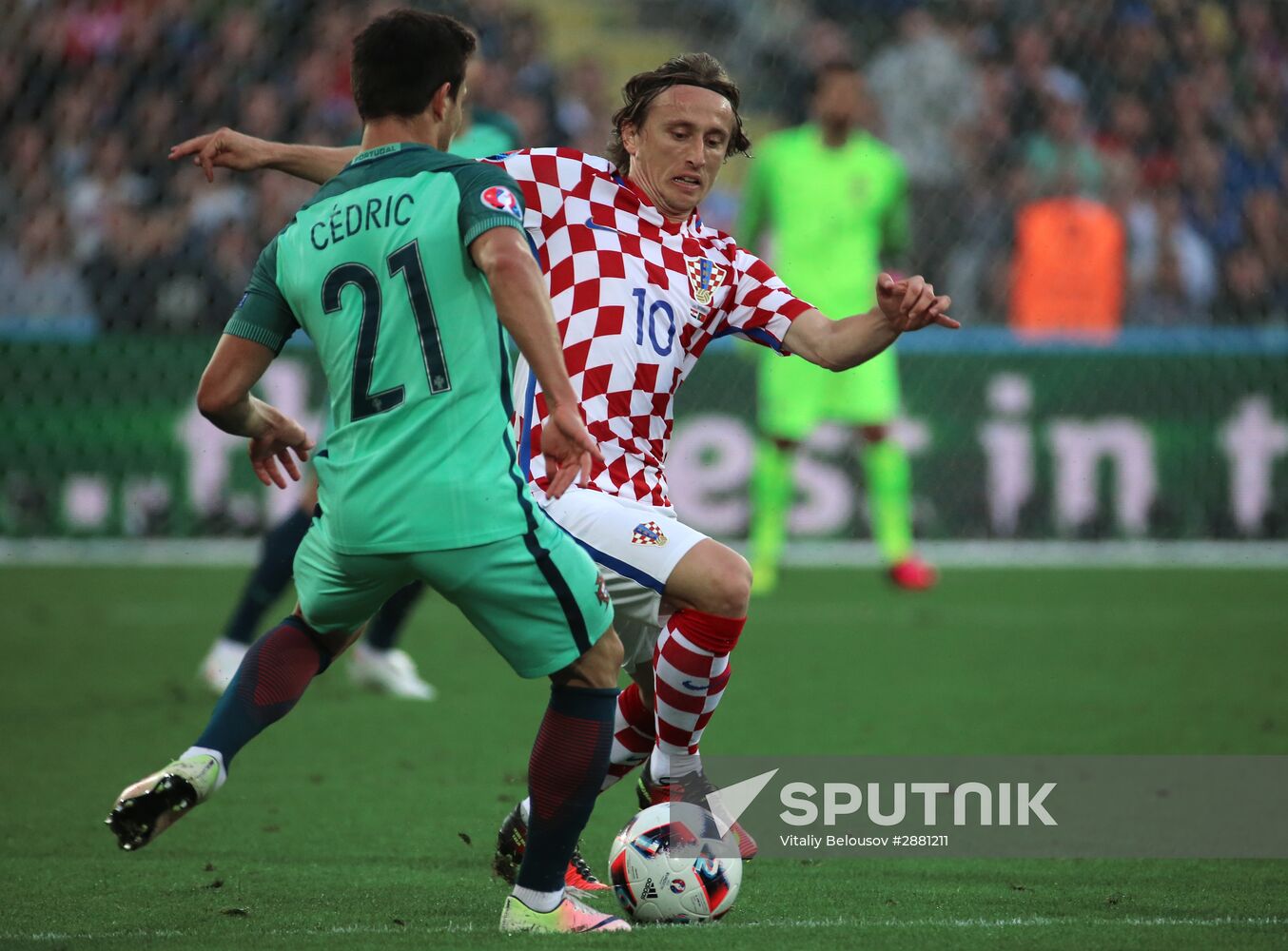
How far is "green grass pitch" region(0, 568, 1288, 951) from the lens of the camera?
12.1 feet

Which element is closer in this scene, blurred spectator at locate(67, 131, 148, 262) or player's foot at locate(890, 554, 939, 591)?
player's foot at locate(890, 554, 939, 591)

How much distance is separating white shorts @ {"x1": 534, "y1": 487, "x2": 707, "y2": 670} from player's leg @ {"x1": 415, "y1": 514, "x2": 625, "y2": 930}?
0.41 m

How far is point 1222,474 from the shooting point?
1146cm

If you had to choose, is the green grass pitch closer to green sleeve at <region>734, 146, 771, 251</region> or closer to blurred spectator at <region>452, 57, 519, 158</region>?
green sleeve at <region>734, 146, 771, 251</region>

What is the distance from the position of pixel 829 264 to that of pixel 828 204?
0.34 m

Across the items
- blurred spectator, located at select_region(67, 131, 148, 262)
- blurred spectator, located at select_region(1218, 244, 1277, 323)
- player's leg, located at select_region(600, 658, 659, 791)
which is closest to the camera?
player's leg, located at select_region(600, 658, 659, 791)

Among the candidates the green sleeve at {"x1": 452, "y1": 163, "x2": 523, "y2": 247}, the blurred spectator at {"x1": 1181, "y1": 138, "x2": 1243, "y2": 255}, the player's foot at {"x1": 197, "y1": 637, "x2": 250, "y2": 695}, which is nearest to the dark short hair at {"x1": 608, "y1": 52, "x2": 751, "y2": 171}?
the green sleeve at {"x1": 452, "y1": 163, "x2": 523, "y2": 247}

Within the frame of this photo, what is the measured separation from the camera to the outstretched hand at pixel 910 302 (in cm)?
384

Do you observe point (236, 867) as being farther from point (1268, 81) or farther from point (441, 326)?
point (1268, 81)

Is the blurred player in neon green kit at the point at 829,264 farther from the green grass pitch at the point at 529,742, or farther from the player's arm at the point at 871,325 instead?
the player's arm at the point at 871,325

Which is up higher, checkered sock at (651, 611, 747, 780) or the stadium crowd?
the stadium crowd

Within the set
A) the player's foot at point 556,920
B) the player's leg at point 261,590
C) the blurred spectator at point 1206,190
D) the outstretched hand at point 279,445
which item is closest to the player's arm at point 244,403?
the outstretched hand at point 279,445

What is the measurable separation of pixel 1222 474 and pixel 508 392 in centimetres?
890
